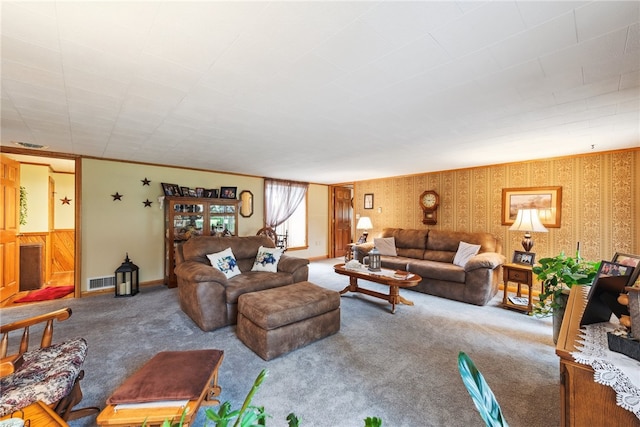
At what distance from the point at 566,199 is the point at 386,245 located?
2.95 m

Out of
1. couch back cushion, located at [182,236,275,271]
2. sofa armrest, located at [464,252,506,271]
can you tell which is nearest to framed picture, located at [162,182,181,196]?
couch back cushion, located at [182,236,275,271]

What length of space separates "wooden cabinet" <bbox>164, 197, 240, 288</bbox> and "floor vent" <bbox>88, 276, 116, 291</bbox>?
781mm

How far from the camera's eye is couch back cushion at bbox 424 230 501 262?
4492mm

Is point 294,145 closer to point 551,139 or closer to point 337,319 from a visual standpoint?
point 337,319

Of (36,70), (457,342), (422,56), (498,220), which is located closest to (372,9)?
(422,56)

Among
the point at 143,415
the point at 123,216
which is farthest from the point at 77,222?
the point at 143,415

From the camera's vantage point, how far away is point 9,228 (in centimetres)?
392

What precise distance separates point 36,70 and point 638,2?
10.7 feet

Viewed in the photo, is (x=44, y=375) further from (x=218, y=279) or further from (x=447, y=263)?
(x=447, y=263)

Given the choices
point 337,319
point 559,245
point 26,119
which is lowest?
point 337,319

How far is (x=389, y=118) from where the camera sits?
2.55 m

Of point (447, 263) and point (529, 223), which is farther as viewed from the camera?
point (447, 263)

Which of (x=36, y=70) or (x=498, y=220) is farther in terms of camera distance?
(x=498, y=220)

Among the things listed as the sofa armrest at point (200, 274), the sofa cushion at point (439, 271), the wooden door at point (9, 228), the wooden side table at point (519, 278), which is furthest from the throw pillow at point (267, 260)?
the wooden door at point (9, 228)
